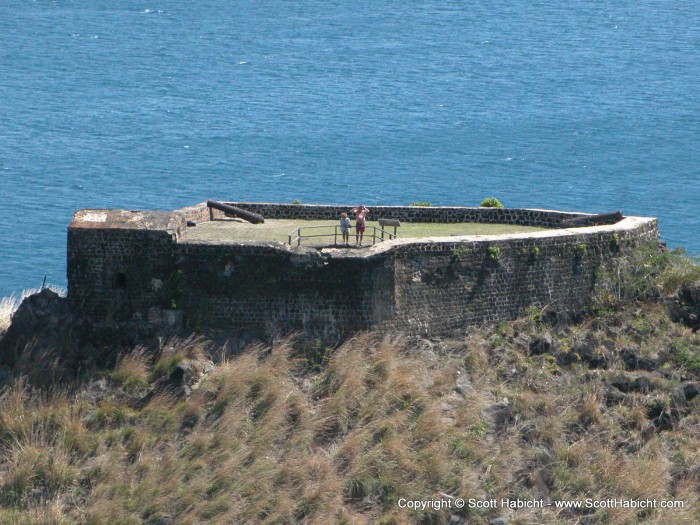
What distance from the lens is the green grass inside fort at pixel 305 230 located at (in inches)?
1449

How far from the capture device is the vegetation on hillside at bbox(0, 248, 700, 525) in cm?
3002

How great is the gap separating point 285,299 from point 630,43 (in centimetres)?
→ 9202

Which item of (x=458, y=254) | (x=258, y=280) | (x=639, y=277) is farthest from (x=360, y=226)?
(x=639, y=277)

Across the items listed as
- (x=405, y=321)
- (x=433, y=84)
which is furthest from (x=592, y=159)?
(x=405, y=321)

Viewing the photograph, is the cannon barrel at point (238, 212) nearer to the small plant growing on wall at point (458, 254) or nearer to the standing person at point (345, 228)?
the standing person at point (345, 228)

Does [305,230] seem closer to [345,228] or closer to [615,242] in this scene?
[345,228]

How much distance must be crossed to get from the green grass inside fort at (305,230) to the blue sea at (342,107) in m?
24.6

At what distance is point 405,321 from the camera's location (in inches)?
1353

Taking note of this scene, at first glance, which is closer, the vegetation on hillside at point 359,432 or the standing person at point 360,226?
the vegetation on hillside at point 359,432

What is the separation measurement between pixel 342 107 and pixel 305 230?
59.8m

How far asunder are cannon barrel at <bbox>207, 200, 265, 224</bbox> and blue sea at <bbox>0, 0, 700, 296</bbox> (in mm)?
23815

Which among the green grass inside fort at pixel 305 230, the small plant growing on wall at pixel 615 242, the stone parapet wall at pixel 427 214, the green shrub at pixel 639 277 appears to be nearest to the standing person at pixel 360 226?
the green grass inside fort at pixel 305 230

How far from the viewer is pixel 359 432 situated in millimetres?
31781

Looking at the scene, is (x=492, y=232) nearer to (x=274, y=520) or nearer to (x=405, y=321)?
(x=405, y=321)
